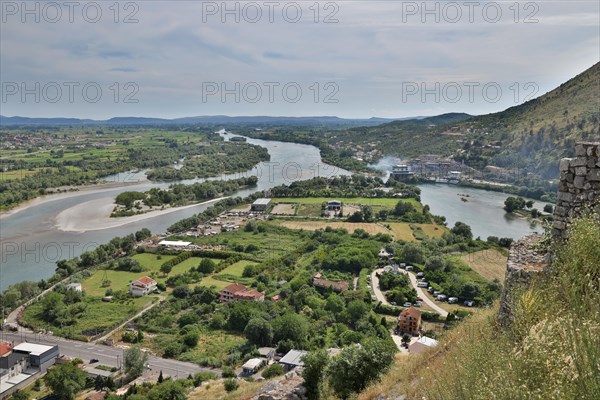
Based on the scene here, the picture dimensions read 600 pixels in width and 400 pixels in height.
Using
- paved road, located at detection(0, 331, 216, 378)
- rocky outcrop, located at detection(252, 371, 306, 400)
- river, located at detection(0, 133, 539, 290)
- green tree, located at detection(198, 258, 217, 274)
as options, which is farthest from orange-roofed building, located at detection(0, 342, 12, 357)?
rocky outcrop, located at detection(252, 371, 306, 400)

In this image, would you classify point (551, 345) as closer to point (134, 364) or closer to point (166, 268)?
point (134, 364)

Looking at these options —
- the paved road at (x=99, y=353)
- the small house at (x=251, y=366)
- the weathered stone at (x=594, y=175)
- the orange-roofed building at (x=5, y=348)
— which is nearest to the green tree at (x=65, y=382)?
the paved road at (x=99, y=353)

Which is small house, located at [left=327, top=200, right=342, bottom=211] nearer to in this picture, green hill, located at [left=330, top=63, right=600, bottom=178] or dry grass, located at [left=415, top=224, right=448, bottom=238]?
dry grass, located at [left=415, top=224, right=448, bottom=238]

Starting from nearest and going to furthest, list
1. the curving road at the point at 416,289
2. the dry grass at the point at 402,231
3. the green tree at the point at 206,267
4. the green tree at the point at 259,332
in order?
1. the green tree at the point at 259,332
2. the curving road at the point at 416,289
3. the green tree at the point at 206,267
4. the dry grass at the point at 402,231

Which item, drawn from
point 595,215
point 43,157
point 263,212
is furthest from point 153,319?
point 43,157

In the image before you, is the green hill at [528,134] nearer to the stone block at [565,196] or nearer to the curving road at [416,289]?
the curving road at [416,289]
